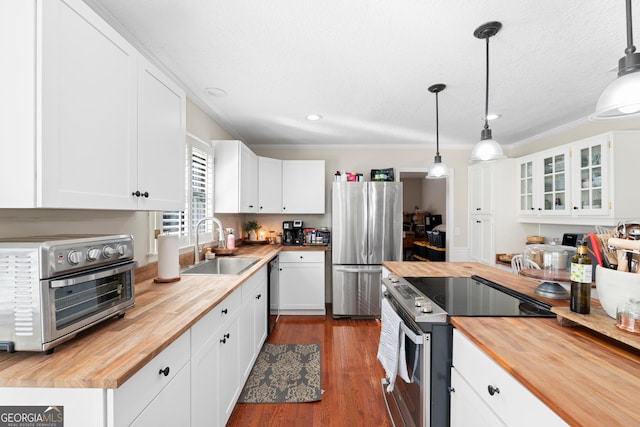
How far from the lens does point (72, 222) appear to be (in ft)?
4.63

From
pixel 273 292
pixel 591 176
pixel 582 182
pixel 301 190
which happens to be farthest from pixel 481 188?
pixel 273 292

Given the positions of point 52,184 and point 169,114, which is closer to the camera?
point 52,184

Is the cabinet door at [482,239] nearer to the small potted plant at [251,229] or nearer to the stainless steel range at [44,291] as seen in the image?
the small potted plant at [251,229]

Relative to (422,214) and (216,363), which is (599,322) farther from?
(422,214)

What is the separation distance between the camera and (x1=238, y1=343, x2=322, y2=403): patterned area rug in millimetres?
2127

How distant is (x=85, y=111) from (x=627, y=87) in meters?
1.85

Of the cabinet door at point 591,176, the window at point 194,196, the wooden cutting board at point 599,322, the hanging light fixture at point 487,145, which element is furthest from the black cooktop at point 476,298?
the window at point 194,196

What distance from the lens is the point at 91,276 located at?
39.2 inches

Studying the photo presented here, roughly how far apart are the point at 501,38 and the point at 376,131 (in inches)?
78.2

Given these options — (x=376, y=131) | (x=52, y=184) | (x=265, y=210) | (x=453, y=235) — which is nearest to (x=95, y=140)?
(x=52, y=184)

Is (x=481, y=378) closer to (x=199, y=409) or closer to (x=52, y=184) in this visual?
(x=199, y=409)

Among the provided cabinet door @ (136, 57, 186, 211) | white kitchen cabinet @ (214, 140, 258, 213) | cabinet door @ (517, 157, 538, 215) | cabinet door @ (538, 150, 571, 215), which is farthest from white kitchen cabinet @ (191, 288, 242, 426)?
cabinet door @ (517, 157, 538, 215)

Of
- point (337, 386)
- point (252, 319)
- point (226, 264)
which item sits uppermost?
point (226, 264)

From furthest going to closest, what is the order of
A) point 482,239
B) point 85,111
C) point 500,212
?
point 482,239, point 500,212, point 85,111
